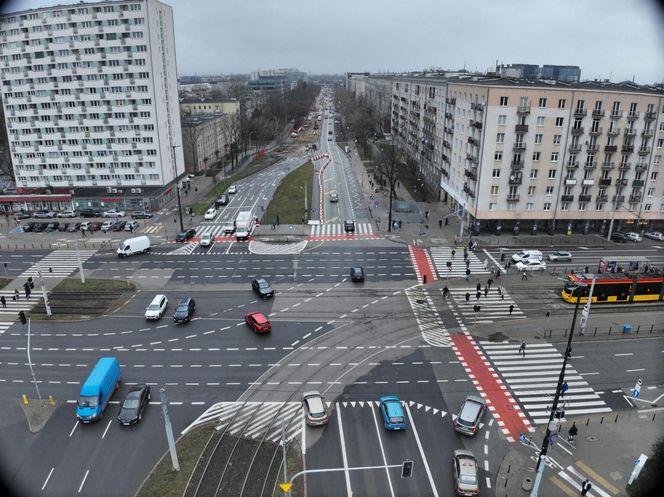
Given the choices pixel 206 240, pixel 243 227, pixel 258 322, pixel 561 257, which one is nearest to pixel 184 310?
pixel 258 322

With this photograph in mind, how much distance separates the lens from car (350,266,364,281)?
5056 cm

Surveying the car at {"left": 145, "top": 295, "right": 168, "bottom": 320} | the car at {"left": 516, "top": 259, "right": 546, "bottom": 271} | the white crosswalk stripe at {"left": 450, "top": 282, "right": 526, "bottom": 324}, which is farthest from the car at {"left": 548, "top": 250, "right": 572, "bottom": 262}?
the car at {"left": 145, "top": 295, "right": 168, "bottom": 320}

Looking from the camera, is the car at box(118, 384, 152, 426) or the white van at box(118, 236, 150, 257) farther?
the white van at box(118, 236, 150, 257)

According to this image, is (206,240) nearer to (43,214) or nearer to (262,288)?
(262,288)

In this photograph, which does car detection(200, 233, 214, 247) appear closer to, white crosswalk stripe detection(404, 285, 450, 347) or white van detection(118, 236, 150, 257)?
white van detection(118, 236, 150, 257)

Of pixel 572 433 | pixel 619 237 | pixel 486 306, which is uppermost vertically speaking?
pixel 619 237

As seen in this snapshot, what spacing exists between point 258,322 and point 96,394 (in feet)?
45.2

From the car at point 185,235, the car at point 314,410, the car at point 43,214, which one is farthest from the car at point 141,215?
the car at point 314,410

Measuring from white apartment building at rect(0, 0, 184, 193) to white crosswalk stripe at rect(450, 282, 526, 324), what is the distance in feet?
164

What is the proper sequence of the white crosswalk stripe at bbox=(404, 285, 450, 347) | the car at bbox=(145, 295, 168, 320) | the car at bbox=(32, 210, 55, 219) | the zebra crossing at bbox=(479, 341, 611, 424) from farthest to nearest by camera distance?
the car at bbox=(32, 210, 55, 219), the car at bbox=(145, 295, 168, 320), the white crosswalk stripe at bbox=(404, 285, 450, 347), the zebra crossing at bbox=(479, 341, 611, 424)

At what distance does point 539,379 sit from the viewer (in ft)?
111

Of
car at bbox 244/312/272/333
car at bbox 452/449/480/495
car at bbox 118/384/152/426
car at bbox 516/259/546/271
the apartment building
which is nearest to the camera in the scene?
car at bbox 452/449/480/495

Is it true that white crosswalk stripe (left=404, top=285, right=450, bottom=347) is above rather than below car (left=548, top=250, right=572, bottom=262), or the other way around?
below

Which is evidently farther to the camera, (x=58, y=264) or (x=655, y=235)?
(x=655, y=235)
